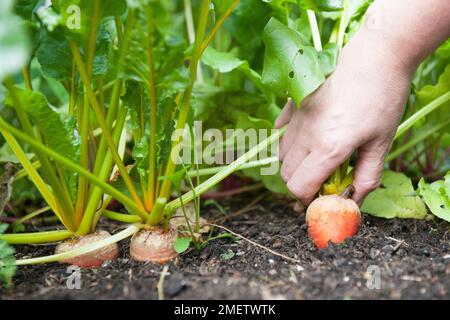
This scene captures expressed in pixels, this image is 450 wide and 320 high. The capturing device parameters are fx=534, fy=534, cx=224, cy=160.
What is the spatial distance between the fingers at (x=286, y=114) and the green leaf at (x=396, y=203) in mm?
265

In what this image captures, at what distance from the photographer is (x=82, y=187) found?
1007 millimetres

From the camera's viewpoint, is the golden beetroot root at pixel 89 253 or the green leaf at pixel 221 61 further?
the green leaf at pixel 221 61

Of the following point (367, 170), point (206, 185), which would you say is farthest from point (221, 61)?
point (367, 170)

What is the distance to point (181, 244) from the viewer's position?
990 millimetres

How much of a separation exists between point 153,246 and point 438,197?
593 mm

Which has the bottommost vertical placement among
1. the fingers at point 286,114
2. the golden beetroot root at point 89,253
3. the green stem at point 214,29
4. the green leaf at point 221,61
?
the golden beetroot root at point 89,253

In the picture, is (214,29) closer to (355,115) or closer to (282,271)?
(355,115)

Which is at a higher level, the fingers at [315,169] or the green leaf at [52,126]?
the green leaf at [52,126]

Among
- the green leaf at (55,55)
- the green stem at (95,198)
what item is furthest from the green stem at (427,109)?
the green leaf at (55,55)

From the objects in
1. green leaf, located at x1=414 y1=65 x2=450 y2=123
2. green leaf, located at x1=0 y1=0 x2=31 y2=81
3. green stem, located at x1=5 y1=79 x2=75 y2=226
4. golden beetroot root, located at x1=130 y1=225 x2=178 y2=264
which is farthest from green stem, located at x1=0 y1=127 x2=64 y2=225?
green leaf, located at x1=414 y1=65 x2=450 y2=123

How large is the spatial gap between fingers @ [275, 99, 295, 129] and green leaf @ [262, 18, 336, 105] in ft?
0.34

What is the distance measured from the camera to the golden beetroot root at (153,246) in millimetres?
977

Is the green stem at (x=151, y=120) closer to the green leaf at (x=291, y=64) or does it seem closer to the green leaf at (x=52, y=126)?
the green leaf at (x=52, y=126)
